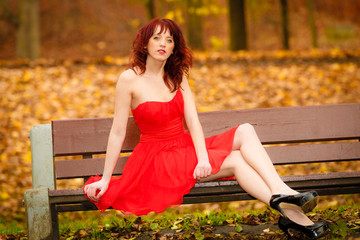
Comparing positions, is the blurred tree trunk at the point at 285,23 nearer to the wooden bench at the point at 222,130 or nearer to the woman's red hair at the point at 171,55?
the wooden bench at the point at 222,130

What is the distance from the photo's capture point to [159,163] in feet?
10.5

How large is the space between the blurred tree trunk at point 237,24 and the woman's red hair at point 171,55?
848cm

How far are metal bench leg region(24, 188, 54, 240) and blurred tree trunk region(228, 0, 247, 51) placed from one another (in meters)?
9.30

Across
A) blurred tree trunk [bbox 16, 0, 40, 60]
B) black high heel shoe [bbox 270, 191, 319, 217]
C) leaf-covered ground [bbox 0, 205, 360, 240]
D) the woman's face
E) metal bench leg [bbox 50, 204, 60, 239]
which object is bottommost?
leaf-covered ground [bbox 0, 205, 360, 240]

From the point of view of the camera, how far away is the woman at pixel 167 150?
9.72 feet

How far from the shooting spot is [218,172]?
3.14 metres

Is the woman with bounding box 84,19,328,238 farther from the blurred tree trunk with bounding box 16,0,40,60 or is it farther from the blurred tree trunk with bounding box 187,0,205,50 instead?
the blurred tree trunk with bounding box 187,0,205,50

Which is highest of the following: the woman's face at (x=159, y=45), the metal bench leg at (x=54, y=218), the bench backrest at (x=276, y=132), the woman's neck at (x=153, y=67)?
the woman's face at (x=159, y=45)

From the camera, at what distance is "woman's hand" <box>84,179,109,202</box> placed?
116 inches

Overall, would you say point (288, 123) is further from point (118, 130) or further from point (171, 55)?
point (118, 130)

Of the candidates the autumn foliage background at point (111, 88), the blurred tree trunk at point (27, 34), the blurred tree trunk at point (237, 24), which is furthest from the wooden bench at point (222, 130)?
the blurred tree trunk at point (237, 24)

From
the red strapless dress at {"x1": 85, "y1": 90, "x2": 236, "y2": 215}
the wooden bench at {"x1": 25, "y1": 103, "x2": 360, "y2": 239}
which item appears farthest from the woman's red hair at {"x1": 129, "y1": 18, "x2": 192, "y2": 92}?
the wooden bench at {"x1": 25, "y1": 103, "x2": 360, "y2": 239}

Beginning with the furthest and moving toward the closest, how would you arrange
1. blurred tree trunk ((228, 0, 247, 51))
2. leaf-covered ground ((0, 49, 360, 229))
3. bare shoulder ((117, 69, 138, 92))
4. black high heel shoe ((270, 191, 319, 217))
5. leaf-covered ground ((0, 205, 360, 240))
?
blurred tree trunk ((228, 0, 247, 51)) < leaf-covered ground ((0, 49, 360, 229)) < leaf-covered ground ((0, 205, 360, 240)) < bare shoulder ((117, 69, 138, 92)) < black high heel shoe ((270, 191, 319, 217))

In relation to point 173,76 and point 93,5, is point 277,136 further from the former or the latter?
point 93,5
